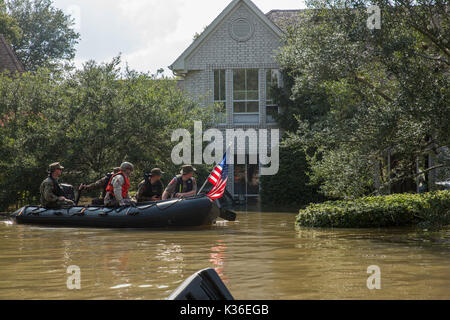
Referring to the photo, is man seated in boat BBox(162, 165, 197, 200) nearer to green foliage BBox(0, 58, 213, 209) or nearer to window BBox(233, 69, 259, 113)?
green foliage BBox(0, 58, 213, 209)

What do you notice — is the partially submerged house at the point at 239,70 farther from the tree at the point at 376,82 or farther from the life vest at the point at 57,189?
the tree at the point at 376,82

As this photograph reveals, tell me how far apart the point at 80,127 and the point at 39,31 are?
31423 mm

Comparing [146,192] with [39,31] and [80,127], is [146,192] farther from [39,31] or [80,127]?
[39,31]

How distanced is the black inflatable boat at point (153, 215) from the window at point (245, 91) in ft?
45.9

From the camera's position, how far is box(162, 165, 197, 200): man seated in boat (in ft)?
52.0

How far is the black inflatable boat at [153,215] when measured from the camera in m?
15.1

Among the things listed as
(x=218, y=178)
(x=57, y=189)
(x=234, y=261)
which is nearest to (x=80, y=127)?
(x=57, y=189)

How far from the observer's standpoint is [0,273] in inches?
334

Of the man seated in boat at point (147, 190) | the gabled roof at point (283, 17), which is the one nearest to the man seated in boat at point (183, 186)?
the man seated in boat at point (147, 190)

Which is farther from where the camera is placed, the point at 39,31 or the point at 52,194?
the point at 39,31

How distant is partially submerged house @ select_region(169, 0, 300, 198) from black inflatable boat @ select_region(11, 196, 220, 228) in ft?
44.2

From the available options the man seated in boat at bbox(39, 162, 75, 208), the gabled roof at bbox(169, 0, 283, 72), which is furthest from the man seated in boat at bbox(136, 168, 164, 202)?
the gabled roof at bbox(169, 0, 283, 72)

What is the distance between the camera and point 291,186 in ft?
86.3
